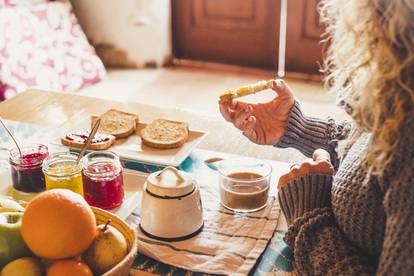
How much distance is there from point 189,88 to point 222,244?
2658mm

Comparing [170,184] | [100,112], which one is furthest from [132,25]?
[170,184]

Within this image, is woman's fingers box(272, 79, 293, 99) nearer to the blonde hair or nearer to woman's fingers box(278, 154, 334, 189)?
woman's fingers box(278, 154, 334, 189)

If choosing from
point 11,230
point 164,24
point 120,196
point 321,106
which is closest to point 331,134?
point 120,196

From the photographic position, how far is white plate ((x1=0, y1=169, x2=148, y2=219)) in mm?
1233

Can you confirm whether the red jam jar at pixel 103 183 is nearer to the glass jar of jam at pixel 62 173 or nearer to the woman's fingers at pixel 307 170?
the glass jar of jam at pixel 62 173

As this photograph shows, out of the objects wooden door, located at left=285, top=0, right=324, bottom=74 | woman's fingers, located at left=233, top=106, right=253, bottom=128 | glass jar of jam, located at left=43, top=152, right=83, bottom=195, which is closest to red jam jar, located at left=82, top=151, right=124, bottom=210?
glass jar of jam, located at left=43, top=152, right=83, bottom=195

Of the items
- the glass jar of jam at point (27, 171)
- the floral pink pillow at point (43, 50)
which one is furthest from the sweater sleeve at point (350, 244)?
the floral pink pillow at point (43, 50)

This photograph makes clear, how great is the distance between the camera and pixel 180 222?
113 centimetres

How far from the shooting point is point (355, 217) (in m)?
0.99

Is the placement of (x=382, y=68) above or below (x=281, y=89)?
above

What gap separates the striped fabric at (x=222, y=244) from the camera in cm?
107

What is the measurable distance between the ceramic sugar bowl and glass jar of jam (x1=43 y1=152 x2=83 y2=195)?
0.54 ft

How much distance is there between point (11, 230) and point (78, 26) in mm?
2984

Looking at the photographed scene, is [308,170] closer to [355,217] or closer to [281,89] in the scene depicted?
[355,217]
